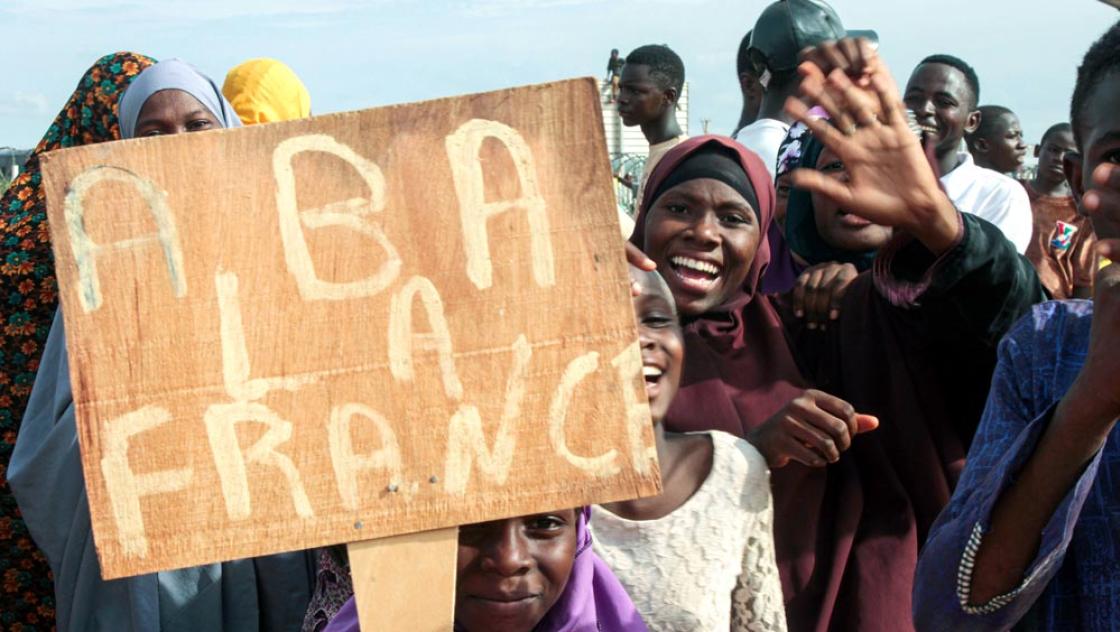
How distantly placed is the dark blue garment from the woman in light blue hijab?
5.73 feet

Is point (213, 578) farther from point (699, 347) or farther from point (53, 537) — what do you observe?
point (699, 347)

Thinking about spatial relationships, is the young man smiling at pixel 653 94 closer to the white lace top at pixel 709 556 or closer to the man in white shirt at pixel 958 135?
the man in white shirt at pixel 958 135

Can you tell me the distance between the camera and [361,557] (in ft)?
5.62

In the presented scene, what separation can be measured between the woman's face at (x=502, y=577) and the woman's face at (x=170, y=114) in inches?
72.5

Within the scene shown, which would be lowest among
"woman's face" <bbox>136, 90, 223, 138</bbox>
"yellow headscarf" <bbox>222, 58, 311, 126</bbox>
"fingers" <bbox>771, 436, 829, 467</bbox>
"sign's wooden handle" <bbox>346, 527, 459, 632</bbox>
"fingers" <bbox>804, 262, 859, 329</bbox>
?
"sign's wooden handle" <bbox>346, 527, 459, 632</bbox>

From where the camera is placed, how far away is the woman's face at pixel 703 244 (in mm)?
2934

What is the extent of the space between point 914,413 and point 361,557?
135 cm

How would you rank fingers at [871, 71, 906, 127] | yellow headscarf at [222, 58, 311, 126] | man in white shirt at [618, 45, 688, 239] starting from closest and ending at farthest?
fingers at [871, 71, 906, 127]
yellow headscarf at [222, 58, 311, 126]
man in white shirt at [618, 45, 688, 239]

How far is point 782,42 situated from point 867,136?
10.4ft

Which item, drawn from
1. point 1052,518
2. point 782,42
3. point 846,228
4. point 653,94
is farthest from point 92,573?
point 653,94

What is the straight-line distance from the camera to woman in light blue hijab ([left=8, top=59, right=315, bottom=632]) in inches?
121

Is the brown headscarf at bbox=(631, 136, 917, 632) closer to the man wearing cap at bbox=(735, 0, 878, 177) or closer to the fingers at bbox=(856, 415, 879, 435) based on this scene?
the fingers at bbox=(856, 415, 879, 435)

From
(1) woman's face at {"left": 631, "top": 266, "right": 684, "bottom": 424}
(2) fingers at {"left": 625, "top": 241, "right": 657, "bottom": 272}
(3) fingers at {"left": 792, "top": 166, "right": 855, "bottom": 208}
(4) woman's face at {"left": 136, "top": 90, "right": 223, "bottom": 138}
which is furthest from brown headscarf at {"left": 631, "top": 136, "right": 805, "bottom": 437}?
(4) woman's face at {"left": 136, "top": 90, "right": 223, "bottom": 138}

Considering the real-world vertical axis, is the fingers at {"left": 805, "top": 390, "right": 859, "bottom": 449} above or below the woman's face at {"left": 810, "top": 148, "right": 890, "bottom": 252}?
below
